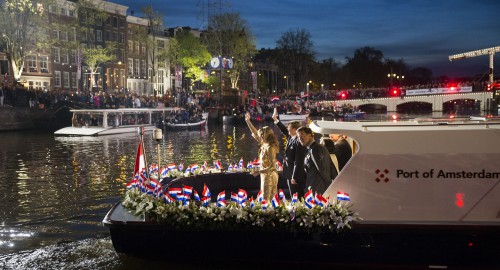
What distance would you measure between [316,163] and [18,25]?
48809 mm

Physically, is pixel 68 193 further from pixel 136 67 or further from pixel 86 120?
pixel 136 67

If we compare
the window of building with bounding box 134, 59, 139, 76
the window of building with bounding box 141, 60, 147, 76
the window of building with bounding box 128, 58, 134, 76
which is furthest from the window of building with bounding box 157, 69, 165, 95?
the window of building with bounding box 128, 58, 134, 76

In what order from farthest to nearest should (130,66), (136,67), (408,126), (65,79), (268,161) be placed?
(136,67) → (130,66) → (65,79) → (268,161) → (408,126)

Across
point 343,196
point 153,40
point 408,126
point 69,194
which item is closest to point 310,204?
point 343,196

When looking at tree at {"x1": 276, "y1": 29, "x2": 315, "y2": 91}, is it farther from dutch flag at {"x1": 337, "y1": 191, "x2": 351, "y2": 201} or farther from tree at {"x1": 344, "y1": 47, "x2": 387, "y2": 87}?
dutch flag at {"x1": 337, "y1": 191, "x2": 351, "y2": 201}

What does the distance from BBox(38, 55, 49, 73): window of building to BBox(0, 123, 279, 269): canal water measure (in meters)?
29.9

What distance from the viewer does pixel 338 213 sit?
7637mm

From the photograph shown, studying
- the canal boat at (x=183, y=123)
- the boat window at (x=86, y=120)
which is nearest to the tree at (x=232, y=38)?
the canal boat at (x=183, y=123)

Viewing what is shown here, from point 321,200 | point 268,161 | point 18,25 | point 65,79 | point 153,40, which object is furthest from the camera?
point 153,40

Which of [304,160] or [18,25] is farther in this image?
[18,25]

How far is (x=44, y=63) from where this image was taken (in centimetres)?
6191

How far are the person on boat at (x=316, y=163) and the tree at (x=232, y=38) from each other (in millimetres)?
70696

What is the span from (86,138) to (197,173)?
28197 millimetres

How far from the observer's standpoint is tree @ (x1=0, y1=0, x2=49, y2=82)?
48750mm
